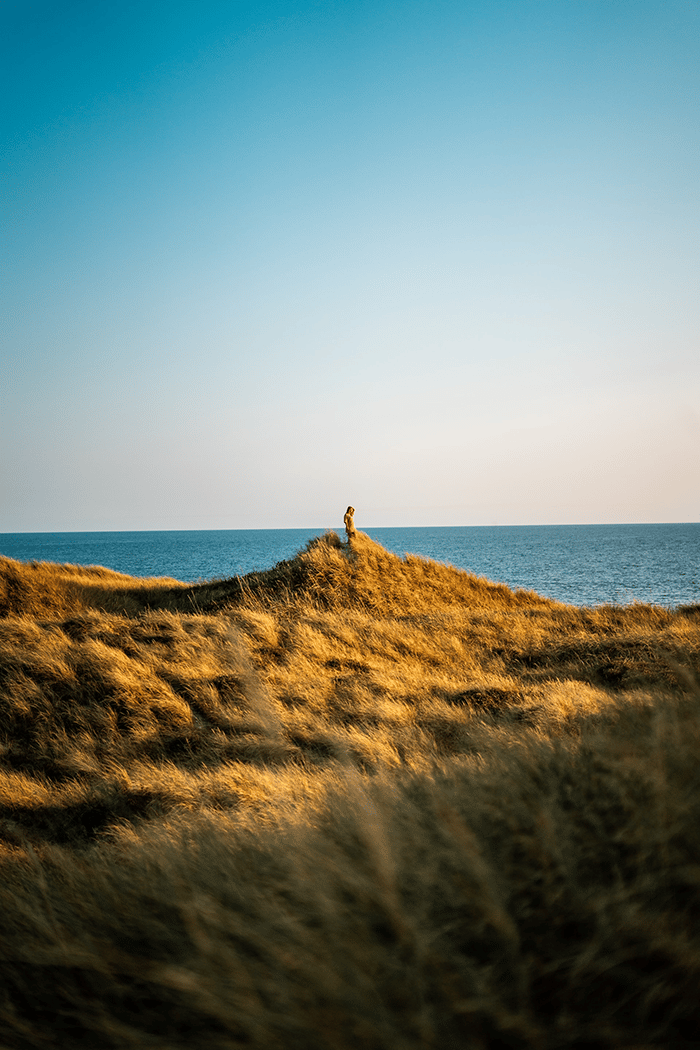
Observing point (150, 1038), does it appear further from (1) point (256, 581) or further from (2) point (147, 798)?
(1) point (256, 581)

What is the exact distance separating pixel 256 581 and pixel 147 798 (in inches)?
540

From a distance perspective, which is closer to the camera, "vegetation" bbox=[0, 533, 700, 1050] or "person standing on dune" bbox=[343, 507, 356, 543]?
"vegetation" bbox=[0, 533, 700, 1050]

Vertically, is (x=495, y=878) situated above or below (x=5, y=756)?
above

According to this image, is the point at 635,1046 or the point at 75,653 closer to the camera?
the point at 635,1046

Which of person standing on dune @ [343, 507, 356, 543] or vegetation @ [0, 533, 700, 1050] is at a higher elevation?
person standing on dune @ [343, 507, 356, 543]

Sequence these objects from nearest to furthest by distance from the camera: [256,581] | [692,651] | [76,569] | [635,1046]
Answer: [635,1046], [692,651], [256,581], [76,569]

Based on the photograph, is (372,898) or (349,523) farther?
(349,523)

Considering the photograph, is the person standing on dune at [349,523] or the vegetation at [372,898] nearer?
the vegetation at [372,898]

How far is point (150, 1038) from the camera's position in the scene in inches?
78.3

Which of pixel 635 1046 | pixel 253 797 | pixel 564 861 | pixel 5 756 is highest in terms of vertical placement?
pixel 564 861

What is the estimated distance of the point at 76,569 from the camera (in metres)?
28.0

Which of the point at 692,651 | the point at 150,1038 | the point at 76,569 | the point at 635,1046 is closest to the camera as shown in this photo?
the point at 635,1046

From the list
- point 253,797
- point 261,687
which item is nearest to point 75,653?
point 261,687

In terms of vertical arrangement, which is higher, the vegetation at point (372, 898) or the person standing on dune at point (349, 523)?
the person standing on dune at point (349, 523)
